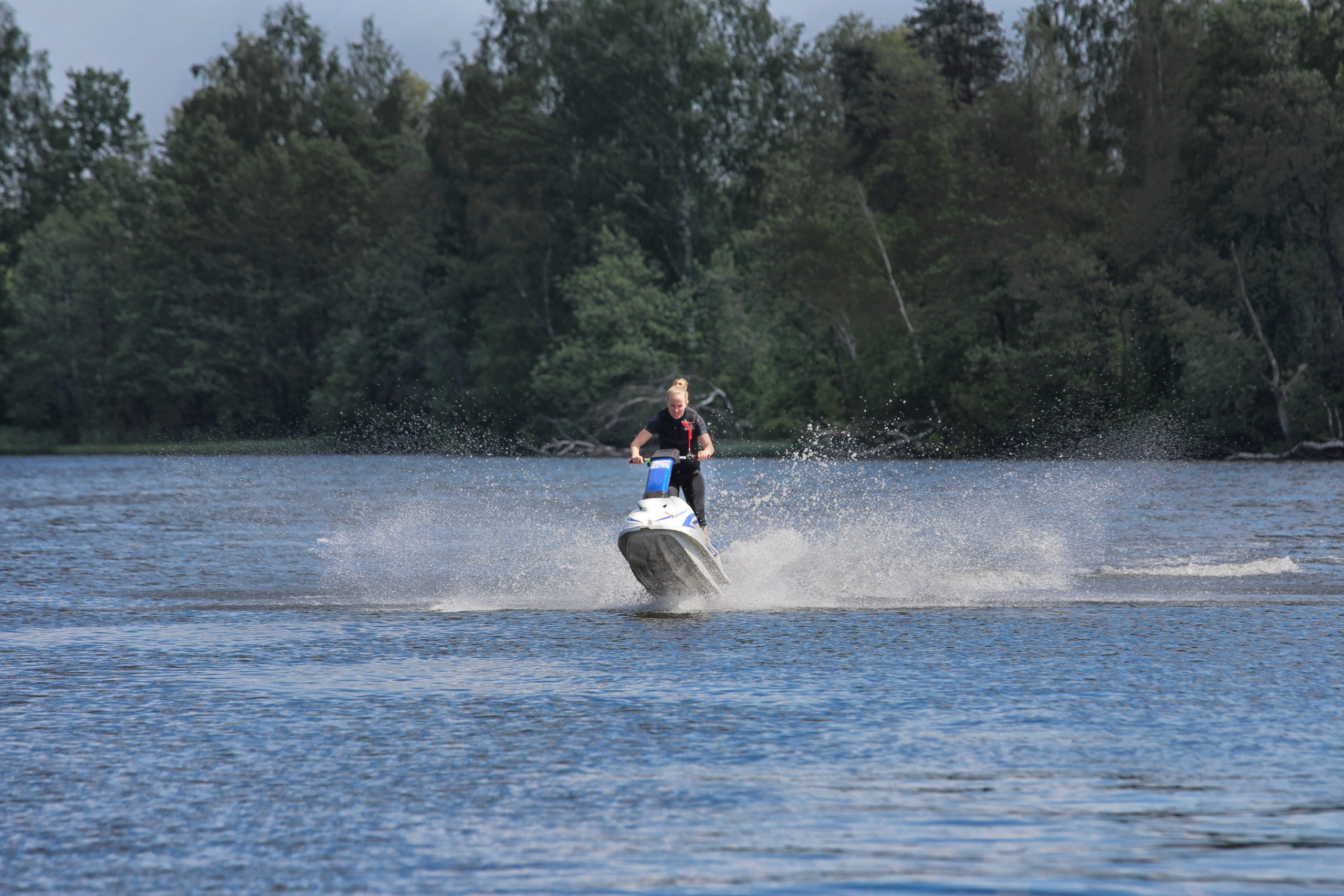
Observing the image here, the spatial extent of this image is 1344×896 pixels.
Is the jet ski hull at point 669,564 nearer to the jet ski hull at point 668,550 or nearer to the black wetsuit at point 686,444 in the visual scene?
the jet ski hull at point 668,550

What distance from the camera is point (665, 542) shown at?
44.6 ft

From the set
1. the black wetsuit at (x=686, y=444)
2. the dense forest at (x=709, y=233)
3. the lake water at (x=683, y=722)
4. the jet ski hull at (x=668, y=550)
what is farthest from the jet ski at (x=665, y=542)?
the dense forest at (x=709, y=233)

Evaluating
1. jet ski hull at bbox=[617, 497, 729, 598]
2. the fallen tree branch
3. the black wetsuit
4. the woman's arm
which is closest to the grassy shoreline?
the fallen tree branch

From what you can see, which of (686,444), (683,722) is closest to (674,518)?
(686,444)

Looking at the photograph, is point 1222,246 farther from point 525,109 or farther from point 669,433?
point 669,433

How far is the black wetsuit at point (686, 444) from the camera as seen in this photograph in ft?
A: 46.3

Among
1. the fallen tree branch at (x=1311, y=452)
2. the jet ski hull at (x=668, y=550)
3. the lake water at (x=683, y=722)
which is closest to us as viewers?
the lake water at (x=683, y=722)

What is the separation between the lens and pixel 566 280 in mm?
63094

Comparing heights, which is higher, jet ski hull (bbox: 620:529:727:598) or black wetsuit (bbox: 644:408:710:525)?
black wetsuit (bbox: 644:408:710:525)

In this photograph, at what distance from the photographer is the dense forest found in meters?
44.9

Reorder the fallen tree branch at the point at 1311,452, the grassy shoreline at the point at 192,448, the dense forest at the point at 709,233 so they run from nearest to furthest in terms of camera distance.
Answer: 1. the fallen tree branch at the point at 1311,452
2. the dense forest at the point at 709,233
3. the grassy shoreline at the point at 192,448

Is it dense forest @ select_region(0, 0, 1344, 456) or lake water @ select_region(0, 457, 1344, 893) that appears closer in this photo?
lake water @ select_region(0, 457, 1344, 893)

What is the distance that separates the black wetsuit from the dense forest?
108 ft

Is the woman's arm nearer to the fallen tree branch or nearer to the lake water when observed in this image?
the lake water
